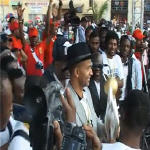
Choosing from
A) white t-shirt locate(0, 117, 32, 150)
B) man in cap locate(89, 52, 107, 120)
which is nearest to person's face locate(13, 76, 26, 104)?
white t-shirt locate(0, 117, 32, 150)

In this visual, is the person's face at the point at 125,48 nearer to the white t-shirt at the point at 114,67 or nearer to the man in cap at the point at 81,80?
the white t-shirt at the point at 114,67

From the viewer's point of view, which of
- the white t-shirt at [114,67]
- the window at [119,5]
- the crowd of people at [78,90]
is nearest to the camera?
the crowd of people at [78,90]

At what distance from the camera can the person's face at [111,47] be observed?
5.29 metres

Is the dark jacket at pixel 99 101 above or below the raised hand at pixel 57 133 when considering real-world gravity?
below

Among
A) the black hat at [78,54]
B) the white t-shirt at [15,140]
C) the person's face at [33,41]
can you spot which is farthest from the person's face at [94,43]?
the white t-shirt at [15,140]

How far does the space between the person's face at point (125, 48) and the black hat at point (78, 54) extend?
2.64m

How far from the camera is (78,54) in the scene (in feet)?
10.2

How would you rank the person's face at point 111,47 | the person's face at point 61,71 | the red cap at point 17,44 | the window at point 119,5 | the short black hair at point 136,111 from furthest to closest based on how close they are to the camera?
the window at point 119,5 → the red cap at point 17,44 → the person's face at point 111,47 → the person's face at point 61,71 → the short black hair at point 136,111

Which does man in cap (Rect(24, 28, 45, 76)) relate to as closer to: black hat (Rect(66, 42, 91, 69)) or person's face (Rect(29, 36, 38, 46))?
person's face (Rect(29, 36, 38, 46))

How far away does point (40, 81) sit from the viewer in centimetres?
347

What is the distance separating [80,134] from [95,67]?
221 cm

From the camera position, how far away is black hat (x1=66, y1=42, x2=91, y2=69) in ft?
10.2

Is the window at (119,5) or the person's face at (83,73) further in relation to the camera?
the window at (119,5)

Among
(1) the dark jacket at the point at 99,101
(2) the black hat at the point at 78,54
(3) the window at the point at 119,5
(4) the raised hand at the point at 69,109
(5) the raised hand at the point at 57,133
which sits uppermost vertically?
(2) the black hat at the point at 78,54
